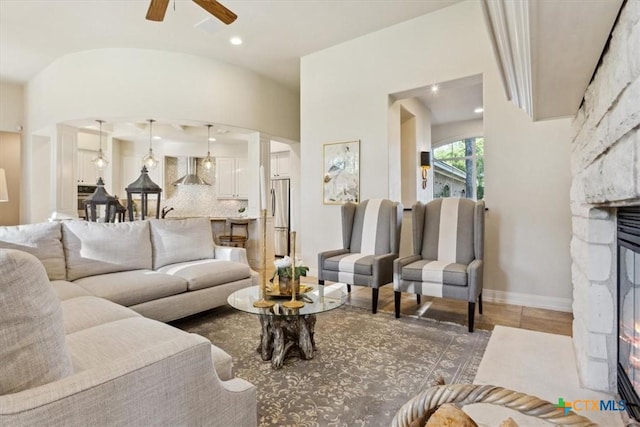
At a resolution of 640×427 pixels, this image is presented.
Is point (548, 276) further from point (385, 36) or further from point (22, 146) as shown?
point (22, 146)

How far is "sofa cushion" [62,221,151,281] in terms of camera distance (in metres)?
2.77

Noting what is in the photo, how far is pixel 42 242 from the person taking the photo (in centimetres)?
259

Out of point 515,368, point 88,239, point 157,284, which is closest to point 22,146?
point 88,239

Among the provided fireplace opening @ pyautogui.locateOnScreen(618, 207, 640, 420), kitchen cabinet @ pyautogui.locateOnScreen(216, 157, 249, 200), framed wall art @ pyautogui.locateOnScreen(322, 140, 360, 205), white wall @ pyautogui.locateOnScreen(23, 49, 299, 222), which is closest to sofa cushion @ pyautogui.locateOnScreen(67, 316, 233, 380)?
fireplace opening @ pyautogui.locateOnScreen(618, 207, 640, 420)

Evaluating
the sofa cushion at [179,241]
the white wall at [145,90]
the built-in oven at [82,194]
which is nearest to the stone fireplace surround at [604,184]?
the sofa cushion at [179,241]

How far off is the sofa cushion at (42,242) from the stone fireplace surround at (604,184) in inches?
133

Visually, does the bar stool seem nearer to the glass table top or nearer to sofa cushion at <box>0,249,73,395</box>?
the glass table top

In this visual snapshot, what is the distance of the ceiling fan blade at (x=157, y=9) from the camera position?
8.71 ft

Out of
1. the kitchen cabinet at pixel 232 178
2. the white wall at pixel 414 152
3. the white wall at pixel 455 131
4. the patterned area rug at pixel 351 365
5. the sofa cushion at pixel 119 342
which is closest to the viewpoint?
the sofa cushion at pixel 119 342

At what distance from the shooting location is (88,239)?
2.86m

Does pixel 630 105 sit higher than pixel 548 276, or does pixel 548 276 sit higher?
pixel 630 105

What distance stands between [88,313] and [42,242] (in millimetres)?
1171

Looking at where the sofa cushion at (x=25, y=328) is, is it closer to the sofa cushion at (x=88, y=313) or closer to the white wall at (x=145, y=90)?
the sofa cushion at (x=88, y=313)

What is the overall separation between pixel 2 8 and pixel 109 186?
4277 millimetres
